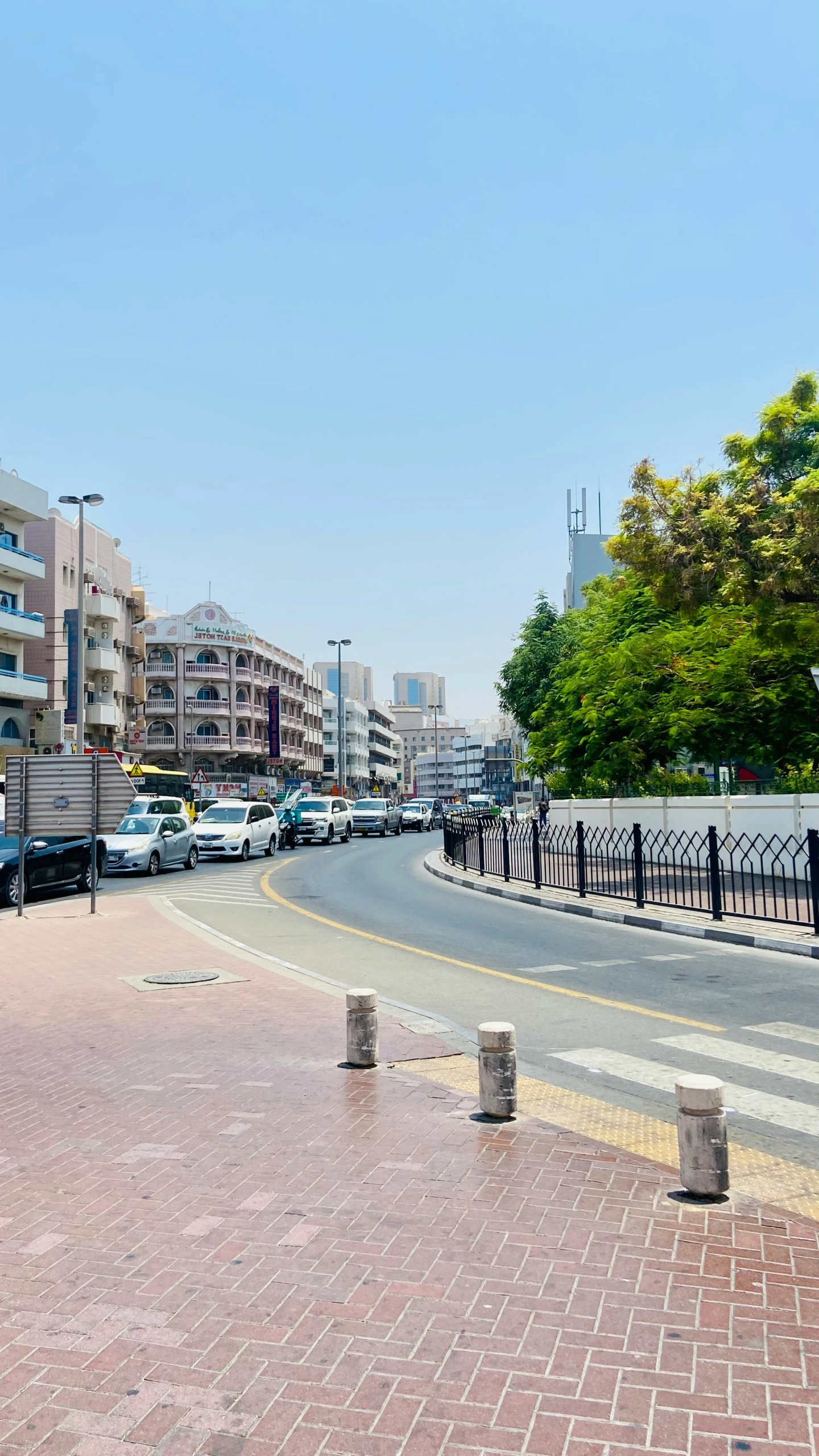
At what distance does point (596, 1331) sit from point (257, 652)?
8424 centimetres

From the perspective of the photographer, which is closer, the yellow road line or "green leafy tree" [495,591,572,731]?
the yellow road line

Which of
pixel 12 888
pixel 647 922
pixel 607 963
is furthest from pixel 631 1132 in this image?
pixel 12 888

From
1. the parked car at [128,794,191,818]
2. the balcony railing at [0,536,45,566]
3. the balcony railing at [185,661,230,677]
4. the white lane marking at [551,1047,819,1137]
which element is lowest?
the white lane marking at [551,1047,819,1137]

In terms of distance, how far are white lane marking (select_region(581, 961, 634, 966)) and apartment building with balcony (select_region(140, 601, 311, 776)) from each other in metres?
69.5

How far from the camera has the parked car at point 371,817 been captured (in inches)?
2109

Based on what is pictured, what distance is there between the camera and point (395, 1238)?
433 centimetres

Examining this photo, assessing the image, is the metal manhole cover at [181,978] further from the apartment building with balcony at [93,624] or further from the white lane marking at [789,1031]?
the apartment building with balcony at [93,624]

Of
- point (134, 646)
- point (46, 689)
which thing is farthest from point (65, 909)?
point (134, 646)

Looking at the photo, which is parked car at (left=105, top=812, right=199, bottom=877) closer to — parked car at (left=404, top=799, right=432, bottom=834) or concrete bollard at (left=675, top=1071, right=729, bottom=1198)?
concrete bollard at (left=675, top=1071, right=729, bottom=1198)

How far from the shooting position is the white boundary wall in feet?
64.6

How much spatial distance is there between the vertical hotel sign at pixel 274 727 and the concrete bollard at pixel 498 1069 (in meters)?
79.0

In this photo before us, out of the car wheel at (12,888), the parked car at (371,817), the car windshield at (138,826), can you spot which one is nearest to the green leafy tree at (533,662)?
the parked car at (371,817)

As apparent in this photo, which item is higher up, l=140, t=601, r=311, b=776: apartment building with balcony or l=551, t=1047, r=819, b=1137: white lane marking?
l=140, t=601, r=311, b=776: apartment building with balcony

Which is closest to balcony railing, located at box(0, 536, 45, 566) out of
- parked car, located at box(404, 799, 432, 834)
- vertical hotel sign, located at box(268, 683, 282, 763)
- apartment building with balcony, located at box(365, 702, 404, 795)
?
parked car, located at box(404, 799, 432, 834)
